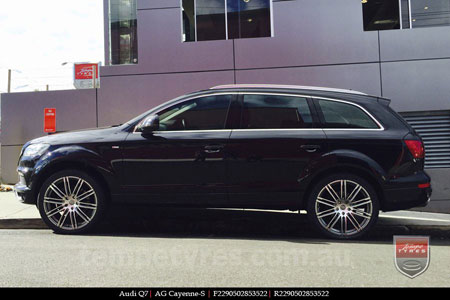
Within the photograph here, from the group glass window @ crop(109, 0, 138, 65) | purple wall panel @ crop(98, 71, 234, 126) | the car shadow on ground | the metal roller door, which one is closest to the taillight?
the car shadow on ground

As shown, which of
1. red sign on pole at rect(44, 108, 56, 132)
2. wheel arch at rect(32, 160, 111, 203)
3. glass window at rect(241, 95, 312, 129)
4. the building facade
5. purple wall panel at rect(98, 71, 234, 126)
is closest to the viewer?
glass window at rect(241, 95, 312, 129)

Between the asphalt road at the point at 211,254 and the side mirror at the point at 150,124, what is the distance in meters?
1.38

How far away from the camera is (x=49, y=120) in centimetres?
1093

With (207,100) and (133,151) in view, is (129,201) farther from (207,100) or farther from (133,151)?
(207,100)

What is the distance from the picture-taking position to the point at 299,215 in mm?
6176

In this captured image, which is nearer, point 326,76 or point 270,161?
point 270,161

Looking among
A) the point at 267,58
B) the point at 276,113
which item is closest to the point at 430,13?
the point at 267,58

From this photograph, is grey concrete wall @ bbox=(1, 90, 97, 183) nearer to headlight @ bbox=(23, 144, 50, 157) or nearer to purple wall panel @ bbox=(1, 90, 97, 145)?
purple wall panel @ bbox=(1, 90, 97, 145)

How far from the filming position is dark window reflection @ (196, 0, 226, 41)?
11.2m

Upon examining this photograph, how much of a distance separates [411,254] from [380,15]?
789cm

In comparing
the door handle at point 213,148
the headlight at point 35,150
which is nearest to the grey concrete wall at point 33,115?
the headlight at point 35,150

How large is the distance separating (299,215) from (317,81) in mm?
5201

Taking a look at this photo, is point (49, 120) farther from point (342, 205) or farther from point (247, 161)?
point (342, 205)

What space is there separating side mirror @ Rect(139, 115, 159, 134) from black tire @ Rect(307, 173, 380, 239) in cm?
212
